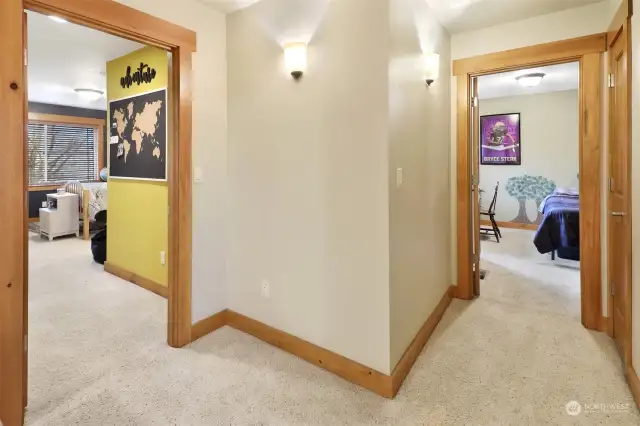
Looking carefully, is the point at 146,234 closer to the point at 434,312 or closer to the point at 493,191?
the point at 434,312

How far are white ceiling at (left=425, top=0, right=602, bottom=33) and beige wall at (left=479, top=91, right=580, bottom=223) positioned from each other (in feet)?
14.3

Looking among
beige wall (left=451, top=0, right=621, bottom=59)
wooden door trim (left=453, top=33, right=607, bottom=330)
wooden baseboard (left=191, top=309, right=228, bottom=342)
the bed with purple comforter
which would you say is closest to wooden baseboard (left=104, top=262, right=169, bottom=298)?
wooden baseboard (left=191, top=309, right=228, bottom=342)

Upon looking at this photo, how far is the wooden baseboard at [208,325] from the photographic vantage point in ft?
8.48

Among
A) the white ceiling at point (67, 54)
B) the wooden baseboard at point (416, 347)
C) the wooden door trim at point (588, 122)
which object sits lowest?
the wooden baseboard at point (416, 347)

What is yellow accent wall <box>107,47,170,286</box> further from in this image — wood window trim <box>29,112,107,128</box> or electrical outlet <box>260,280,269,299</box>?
wood window trim <box>29,112,107,128</box>

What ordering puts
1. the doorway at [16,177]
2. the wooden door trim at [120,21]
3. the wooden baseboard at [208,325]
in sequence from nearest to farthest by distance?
the doorway at [16,177], the wooden door trim at [120,21], the wooden baseboard at [208,325]

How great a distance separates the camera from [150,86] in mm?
3514

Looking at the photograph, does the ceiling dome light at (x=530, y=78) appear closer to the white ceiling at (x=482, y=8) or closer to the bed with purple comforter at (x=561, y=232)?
the bed with purple comforter at (x=561, y=232)

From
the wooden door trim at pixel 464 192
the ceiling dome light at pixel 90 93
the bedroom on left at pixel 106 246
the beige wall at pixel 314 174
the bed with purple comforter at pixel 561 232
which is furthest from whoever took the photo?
the ceiling dome light at pixel 90 93

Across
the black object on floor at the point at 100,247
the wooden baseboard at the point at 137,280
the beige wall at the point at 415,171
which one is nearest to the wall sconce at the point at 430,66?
the beige wall at the point at 415,171

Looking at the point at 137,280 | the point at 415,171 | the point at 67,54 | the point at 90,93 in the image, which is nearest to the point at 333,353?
the point at 415,171

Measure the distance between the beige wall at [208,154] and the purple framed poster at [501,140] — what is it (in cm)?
593

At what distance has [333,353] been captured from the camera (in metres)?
2.20

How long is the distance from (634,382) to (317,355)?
1.66m
